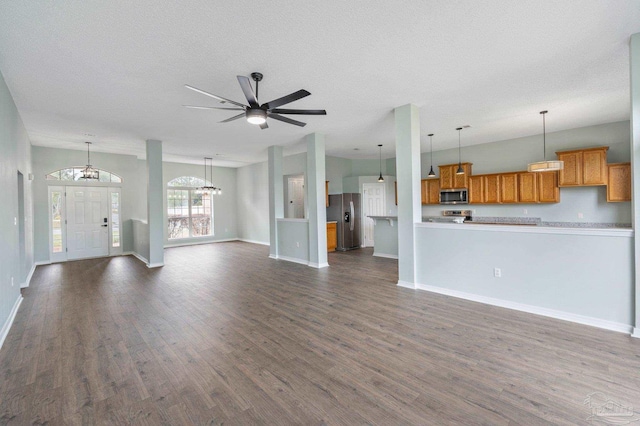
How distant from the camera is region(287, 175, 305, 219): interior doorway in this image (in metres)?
9.56

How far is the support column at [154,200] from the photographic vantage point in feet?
21.8

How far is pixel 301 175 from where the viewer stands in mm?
9312

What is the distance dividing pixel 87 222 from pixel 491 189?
428 inches

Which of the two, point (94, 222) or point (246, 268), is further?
point (94, 222)

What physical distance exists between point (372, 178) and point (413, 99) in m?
5.22

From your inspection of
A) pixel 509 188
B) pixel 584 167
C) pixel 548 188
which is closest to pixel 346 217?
pixel 509 188

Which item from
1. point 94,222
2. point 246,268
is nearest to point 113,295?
point 246,268

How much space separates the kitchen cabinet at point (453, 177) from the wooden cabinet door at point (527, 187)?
4.07ft

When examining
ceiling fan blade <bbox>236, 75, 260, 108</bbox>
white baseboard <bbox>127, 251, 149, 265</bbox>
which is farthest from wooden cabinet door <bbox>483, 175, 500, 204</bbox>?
white baseboard <bbox>127, 251, 149, 265</bbox>

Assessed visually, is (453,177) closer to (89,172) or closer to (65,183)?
(89,172)

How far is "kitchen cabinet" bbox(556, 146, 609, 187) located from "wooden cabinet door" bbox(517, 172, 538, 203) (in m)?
0.48

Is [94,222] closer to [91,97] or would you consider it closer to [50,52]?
[91,97]

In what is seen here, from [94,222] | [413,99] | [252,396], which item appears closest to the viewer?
[252,396]

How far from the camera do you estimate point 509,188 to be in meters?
7.12
